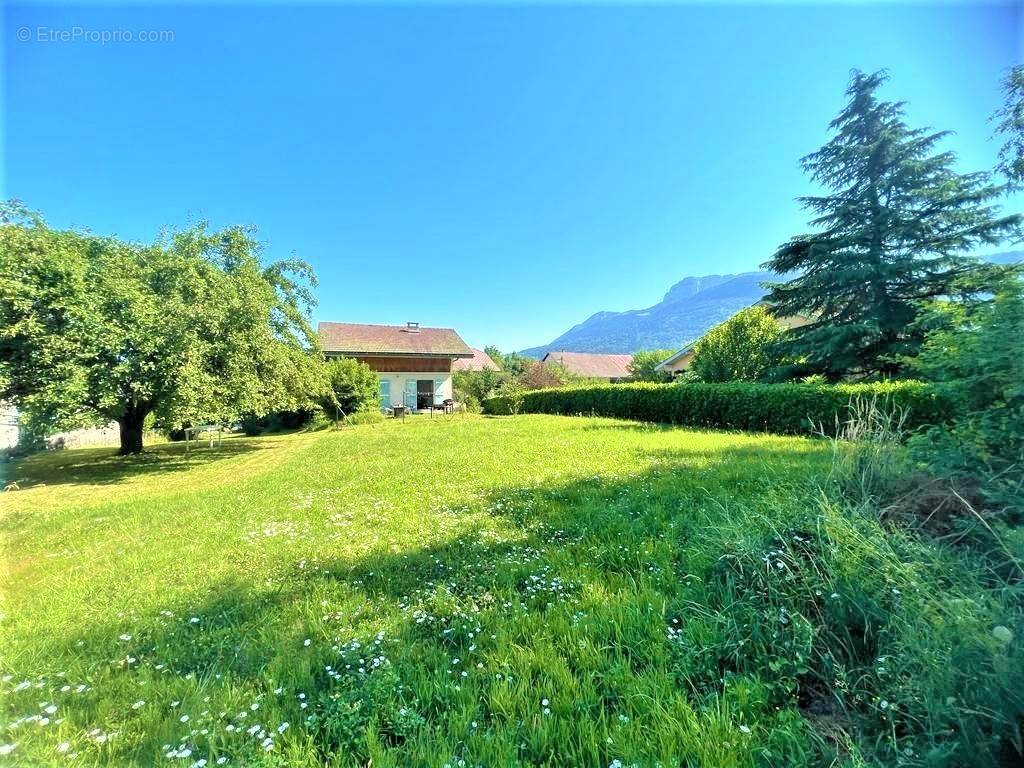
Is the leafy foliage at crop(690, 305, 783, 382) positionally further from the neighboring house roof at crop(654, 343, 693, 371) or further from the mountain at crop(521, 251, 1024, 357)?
the mountain at crop(521, 251, 1024, 357)

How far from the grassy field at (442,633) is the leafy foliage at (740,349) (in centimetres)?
1182

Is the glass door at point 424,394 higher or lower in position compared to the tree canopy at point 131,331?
lower

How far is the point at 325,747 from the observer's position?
156 cm

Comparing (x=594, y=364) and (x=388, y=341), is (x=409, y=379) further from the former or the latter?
(x=594, y=364)

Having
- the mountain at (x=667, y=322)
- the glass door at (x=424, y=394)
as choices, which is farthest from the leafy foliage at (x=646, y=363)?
the mountain at (x=667, y=322)

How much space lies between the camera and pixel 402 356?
26.6 meters

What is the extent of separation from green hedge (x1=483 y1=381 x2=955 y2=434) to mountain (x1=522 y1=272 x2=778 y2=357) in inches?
4213

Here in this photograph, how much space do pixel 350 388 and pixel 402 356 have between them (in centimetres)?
829

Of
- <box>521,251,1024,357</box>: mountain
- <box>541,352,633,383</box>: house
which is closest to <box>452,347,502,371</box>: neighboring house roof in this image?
<box>541,352,633,383</box>: house

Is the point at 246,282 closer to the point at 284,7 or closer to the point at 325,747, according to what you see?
the point at 284,7

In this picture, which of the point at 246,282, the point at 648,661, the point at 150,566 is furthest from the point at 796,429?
the point at 246,282

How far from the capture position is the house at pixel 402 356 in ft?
85.0

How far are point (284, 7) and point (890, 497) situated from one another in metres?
7.71

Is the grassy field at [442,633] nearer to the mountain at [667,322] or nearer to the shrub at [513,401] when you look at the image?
the shrub at [513,401]
